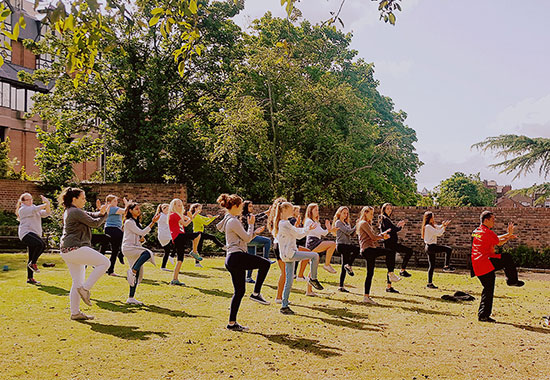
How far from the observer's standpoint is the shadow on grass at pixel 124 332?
24.4 feet

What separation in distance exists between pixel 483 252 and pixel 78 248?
6.36 m

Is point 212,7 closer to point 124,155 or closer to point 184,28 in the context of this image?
point 124,155

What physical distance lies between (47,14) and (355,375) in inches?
179

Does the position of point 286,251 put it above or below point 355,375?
above

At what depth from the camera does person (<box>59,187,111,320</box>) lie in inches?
318

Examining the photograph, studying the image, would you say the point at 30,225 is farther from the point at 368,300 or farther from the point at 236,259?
the point at 368,300

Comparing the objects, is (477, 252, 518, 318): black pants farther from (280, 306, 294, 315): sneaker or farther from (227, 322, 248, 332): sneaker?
(227, 322, 248, 332): sneaker

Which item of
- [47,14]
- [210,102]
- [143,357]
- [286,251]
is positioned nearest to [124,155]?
[210,102]

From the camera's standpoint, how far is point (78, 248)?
26.5 ft

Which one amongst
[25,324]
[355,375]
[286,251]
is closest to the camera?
[355,375]

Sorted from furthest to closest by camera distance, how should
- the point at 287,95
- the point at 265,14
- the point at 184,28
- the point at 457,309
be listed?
the point at 265,14 → the point at 287,95 → the point at 457,309 → the point at 184,28

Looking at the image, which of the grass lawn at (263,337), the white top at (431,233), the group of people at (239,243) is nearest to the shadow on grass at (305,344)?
the grass lawn at (263,337)

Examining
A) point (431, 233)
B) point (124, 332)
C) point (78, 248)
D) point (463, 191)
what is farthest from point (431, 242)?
point (463, 191)

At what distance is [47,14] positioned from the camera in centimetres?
409
